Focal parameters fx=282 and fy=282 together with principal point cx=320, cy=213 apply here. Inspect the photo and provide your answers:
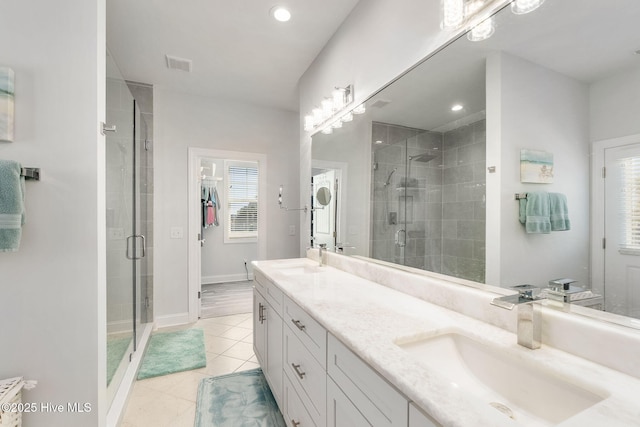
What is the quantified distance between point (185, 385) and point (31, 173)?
1.71 metres

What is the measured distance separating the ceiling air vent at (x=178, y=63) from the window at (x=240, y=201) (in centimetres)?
252

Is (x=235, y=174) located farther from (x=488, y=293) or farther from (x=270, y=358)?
(x=488, y=293)

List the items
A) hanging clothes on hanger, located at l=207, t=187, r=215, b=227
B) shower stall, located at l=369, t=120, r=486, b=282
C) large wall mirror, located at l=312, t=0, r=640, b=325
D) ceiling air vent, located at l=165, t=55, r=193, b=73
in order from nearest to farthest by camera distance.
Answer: large wall mirror, located at l=312, t=0, r=640, b=325, shower stall, located at l=369, t=120, r=486, b=282, ceiling air vent, located at l=165, t=55, r=193, b=73, hanging clothes on hanger, located at l=207, t=187, r=215, b=227

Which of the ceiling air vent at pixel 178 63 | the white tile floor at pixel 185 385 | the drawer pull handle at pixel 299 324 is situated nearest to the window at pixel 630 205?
the drawer pull handle at pixel 299 324

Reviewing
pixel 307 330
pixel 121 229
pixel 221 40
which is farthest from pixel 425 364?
pixel 221 40

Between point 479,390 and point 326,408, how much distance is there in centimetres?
52

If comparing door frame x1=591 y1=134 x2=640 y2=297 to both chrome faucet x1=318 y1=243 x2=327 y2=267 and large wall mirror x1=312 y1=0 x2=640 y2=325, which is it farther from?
chrome faucet x1=318 y1=243 x2=327 y2=267

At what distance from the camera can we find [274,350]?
1730mm

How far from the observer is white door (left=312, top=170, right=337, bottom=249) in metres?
2.39

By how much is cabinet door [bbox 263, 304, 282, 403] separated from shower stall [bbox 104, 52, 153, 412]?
92 cm

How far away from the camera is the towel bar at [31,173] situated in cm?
119

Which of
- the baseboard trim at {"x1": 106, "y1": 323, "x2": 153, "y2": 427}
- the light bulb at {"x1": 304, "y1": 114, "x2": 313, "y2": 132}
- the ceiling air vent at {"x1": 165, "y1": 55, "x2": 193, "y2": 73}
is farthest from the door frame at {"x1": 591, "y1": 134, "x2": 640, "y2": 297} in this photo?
the ceiling air vent at {"x1": 165, "y1": 55, "x2": 193, "y2": 73}

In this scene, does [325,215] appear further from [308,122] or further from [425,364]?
[425,364]

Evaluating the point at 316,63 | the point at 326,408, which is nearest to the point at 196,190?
the point at 316,63
